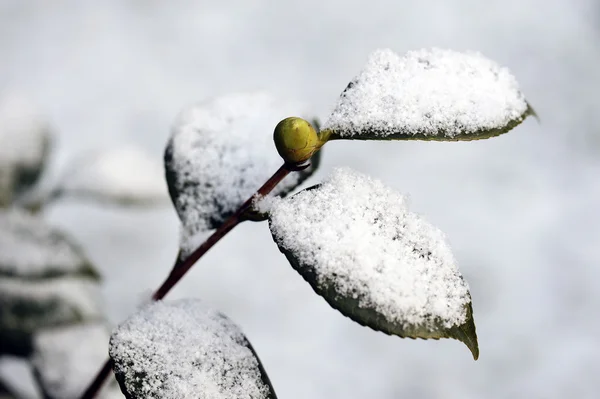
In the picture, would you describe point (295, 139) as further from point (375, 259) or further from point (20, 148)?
point (20, 148)

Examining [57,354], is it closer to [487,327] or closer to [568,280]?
[487,327]

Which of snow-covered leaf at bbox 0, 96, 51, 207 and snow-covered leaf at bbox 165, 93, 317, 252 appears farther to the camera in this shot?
snow-covered leaf at bbox 0, 96, 51, 207

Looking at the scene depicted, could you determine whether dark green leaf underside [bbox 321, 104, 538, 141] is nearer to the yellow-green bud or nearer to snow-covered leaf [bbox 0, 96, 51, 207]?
the yellow-green bud

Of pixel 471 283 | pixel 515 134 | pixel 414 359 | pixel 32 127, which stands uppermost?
pixel 515 134


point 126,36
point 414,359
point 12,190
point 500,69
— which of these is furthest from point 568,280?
point 126,36

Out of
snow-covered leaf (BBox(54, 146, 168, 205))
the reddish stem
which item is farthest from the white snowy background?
the reddish stem

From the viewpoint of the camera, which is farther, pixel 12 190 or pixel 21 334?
pixel 12 190

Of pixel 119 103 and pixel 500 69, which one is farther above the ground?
pixel 500 69

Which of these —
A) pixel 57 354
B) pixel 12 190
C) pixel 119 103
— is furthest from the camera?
pixel 119 103
